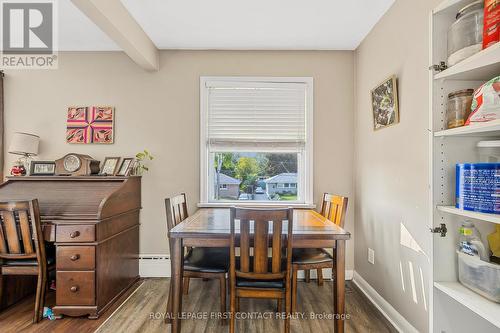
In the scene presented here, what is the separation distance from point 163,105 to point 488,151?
2.88 metres

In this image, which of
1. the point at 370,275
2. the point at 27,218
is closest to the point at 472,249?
the point at 370,275

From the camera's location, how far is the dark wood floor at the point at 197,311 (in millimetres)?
2209

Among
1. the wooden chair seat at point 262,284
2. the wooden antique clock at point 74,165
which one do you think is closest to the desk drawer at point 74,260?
the wooden antique clock at point 74,165

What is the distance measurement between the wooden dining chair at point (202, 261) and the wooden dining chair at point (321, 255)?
0.55 metres

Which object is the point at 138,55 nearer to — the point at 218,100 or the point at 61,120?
the point at 218,100

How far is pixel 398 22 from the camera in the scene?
2.27 meters

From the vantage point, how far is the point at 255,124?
3262 millimetres

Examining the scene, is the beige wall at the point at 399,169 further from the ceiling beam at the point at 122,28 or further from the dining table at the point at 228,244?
the ceiling beam at the point at 122,28

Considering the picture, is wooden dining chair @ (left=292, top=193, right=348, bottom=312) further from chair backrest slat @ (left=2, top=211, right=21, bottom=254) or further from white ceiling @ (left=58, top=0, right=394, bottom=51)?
chair backrest slat @ (left=2, top=211, right=21, bottom=254)

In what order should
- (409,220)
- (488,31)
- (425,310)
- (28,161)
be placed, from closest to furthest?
1. (488,31)
2. (425,310)
3. (409,220)
4. (28,161)

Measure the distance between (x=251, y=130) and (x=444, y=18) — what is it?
2.14m

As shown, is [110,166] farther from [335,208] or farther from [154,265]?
[335,208]

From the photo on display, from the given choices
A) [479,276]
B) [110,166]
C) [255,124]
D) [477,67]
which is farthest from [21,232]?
[477,67]

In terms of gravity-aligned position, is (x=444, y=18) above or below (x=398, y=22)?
below
